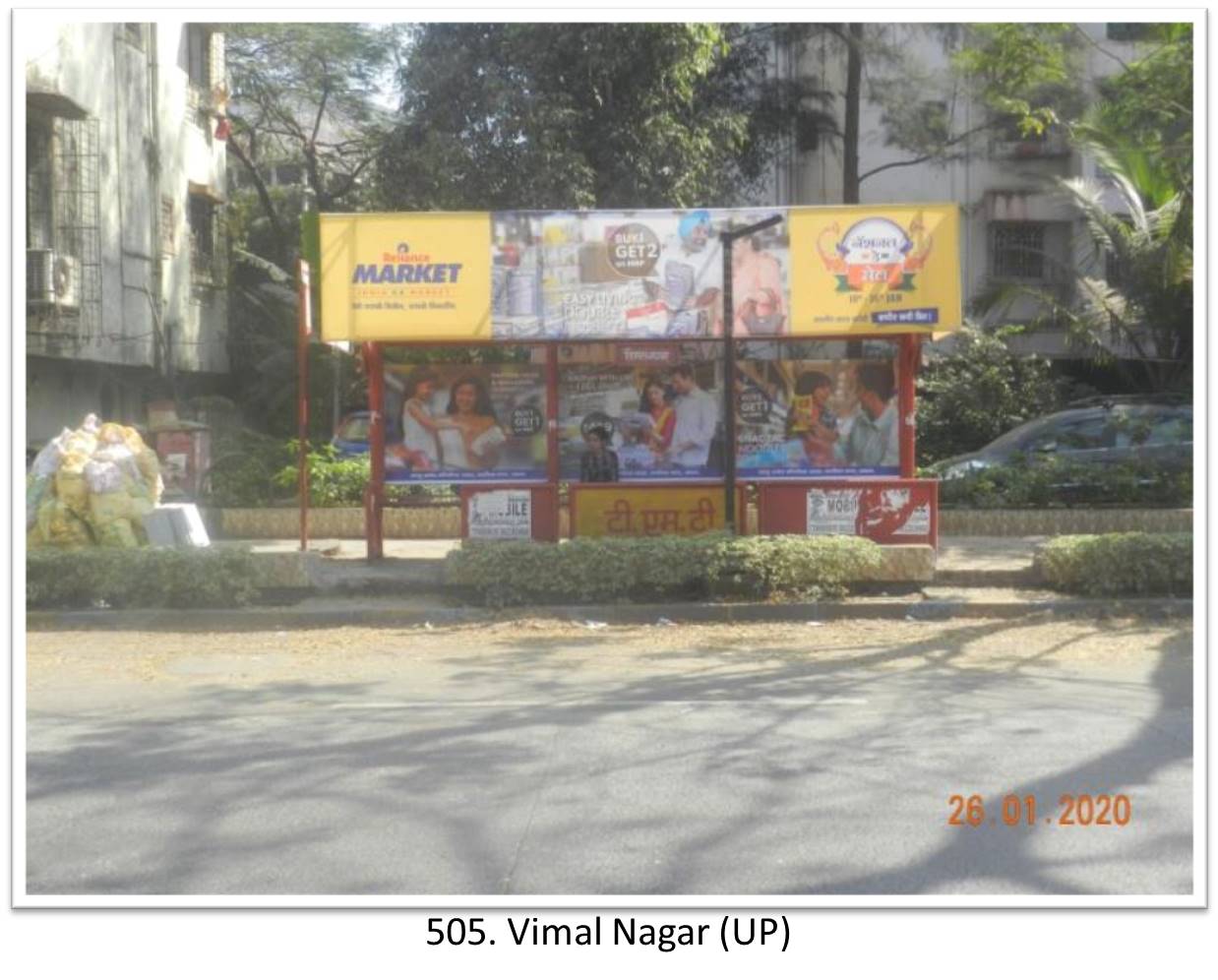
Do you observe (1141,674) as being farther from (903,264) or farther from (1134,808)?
(903,264)

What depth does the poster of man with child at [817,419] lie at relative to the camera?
15195 mm

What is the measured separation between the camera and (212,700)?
8844mm

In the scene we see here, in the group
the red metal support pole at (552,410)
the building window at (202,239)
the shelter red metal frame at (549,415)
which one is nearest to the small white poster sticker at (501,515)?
the shelter red metal frame at (549,415)

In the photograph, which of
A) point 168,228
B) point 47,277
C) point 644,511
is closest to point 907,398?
point 644,511

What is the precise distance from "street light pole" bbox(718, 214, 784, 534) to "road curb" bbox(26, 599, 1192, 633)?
1.35 m

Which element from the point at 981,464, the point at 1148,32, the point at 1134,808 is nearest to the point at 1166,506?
the point at 981,464

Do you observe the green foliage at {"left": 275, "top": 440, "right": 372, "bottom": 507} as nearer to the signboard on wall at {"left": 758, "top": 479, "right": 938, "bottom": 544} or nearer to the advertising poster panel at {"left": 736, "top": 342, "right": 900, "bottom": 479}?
the advertising poster panel at {"left": 736, "top": 342, "right": 900, "bottom": 479}

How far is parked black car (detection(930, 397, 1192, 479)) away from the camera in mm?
18578

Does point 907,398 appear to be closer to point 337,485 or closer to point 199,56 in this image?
point 337,485

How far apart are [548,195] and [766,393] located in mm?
6128

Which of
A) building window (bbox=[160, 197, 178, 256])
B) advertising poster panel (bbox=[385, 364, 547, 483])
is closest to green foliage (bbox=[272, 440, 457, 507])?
advertising poster panel (bbox=[385, 364, 547, 483])

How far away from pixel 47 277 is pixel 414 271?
628 cm

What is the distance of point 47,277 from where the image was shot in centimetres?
1775

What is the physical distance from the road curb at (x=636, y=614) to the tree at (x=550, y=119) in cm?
931
